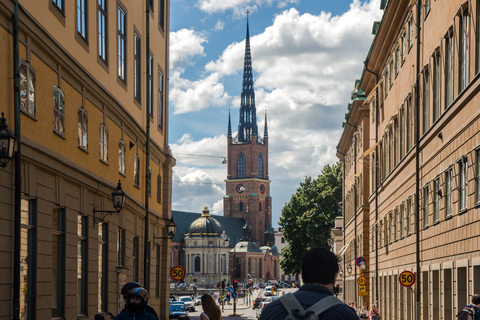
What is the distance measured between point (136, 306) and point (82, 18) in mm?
11847

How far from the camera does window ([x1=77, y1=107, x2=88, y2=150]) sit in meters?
18.5

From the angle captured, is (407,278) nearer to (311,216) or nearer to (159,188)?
(159,188)

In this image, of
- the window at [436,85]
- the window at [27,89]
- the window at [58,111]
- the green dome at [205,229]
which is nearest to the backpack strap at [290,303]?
the window at [27,89]

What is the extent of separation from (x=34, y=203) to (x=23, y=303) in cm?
185

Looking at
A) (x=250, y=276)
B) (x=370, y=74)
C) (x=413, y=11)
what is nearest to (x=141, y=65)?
(x=413, y=11)

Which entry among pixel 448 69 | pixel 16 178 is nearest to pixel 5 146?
pixel 16 178

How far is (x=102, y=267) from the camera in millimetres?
21453

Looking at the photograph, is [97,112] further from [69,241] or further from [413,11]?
[413,11]

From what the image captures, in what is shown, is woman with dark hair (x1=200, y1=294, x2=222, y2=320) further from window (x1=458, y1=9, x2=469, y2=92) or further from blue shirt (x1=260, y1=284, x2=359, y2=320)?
window (x1=458, y1=9, x2=469, y2=92)

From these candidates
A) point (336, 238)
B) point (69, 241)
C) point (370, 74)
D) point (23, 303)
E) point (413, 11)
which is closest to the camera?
point (23, 303)

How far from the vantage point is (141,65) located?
91.5 ft

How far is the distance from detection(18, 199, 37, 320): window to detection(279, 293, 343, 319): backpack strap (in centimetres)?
993

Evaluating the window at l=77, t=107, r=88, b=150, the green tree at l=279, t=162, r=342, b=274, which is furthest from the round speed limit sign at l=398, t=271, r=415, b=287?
the green tree at l=279, t=162, r=342, b=274

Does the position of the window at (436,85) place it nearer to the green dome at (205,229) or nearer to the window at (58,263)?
the window at (58,263)
